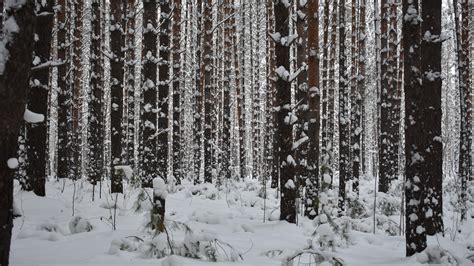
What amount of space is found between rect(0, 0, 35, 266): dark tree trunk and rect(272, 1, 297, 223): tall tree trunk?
4.30 meters

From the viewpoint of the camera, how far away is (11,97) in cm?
251

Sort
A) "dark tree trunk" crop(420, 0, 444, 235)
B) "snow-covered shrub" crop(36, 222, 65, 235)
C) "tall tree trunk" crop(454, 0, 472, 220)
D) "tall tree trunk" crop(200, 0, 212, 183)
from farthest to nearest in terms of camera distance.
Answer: "tall tree trunk" crop(200, 0, 212, 183) < "tall tree trunk" crop(454, 0, 472, 220) < "snow-covered shrub" crop(36, 222, 65, 235) < "dark tree trunk" crop(420, 0, 444, 235)

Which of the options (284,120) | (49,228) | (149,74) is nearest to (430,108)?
(284,120)

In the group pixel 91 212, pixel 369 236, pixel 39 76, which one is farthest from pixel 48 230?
pixel 369 236

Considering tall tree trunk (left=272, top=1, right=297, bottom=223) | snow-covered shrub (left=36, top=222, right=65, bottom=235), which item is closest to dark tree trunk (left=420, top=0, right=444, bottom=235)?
tall tree trunk (left=272, top=1, right=297, bottom=223)

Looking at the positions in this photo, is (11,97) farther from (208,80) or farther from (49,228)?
(208,80)

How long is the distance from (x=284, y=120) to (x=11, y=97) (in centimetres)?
442

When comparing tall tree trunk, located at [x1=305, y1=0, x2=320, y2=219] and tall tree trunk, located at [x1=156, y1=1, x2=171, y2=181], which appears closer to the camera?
tall tree trunk, located at [x1=156, y1=1, x2=171, y2=181]

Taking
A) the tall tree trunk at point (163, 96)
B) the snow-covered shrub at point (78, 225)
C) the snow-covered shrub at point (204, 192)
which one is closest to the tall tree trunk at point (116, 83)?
the tall tree trunk at point (163, 96)

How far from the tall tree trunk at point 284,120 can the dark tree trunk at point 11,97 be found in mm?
4301

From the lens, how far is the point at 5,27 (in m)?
2.54

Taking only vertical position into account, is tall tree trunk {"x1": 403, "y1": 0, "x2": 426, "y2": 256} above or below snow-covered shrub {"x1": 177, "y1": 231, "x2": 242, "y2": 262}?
above

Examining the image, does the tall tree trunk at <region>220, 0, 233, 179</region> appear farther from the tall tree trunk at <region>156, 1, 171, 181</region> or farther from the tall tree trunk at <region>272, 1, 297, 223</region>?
the tall tree trunk at <region>272, 1, 297, 223</region>

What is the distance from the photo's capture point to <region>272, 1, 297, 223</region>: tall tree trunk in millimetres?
6293
